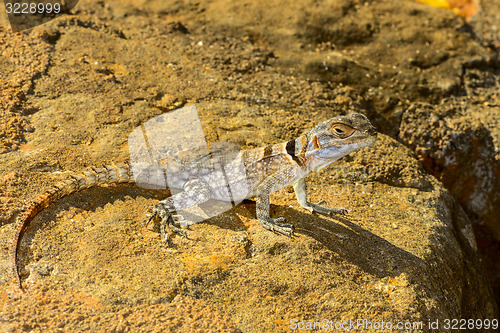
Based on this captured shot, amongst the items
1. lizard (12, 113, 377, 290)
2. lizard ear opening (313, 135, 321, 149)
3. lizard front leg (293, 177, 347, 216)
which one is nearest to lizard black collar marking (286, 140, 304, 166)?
lizard (12, 113, 377, 290)

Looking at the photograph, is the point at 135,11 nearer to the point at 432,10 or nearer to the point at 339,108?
the point at 339,108

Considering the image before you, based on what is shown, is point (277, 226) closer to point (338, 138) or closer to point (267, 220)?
point (267, 220)

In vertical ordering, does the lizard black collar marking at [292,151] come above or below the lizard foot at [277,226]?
above

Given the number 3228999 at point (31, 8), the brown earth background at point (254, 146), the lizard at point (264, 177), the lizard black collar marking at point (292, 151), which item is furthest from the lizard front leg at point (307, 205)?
the number 3228999 at point (31, 8)

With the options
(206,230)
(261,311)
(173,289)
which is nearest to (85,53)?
(206,230)

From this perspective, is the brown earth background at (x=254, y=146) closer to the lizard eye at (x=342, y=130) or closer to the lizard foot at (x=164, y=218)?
the lizard foot at (x=164, y=218)

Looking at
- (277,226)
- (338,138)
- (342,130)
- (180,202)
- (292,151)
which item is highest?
(342,130)

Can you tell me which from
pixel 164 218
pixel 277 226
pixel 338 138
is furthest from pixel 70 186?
pixel 338 138
